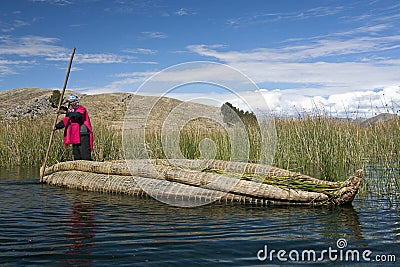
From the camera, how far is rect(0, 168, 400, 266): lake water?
4516 mm

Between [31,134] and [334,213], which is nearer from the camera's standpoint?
[334,213]

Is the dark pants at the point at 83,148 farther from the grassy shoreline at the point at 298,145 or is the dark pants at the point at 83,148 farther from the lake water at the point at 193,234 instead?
the grassy shoreline at the point at 298,145

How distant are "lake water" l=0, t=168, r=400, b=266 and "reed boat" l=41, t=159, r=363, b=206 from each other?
227 millimetres

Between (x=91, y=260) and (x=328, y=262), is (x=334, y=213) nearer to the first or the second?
(x=328, y=262)

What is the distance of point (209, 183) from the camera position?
24.8ft

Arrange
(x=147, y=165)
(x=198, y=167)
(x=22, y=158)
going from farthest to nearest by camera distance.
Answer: (x=22, y=158) < (x=198, y=167) < (x=147, y=165)

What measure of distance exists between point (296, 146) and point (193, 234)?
21.6 feet

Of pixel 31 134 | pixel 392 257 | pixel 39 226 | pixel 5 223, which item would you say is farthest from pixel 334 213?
pixel 31 134

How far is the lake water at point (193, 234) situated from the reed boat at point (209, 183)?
0.75 ft

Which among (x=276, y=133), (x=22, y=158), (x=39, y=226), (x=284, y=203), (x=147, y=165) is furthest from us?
(x=22, y=158)

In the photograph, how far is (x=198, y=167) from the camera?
9.71 m

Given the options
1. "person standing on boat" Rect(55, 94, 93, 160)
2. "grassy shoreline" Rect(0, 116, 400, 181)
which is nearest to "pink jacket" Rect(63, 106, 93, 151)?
"person standing on boat" Rect(55, 94, 93, 160)

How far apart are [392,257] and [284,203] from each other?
2.69m

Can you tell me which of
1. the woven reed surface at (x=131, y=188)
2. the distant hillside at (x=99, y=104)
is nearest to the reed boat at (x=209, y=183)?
the woven reed surface at (x=131, y=188)
